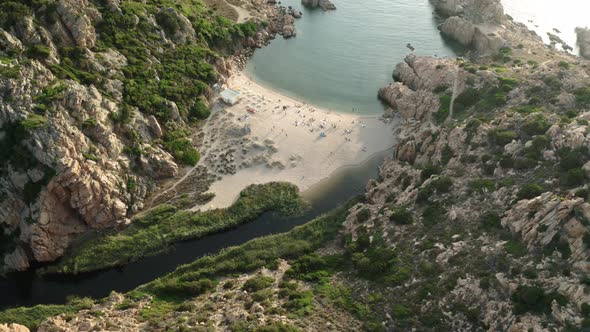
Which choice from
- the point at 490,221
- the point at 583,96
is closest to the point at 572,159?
the point at 490,221

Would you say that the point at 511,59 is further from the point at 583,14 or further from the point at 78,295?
the point at 78,295

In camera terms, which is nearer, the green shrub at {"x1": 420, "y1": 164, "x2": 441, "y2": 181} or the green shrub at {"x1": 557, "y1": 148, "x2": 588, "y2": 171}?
the green shrub at {"x1": 557, "y1": 148, "x2": 588, "y2": 171}

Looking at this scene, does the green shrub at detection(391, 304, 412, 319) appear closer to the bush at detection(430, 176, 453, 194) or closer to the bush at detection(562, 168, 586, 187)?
the bush at detection(430, 176, 453, 194)

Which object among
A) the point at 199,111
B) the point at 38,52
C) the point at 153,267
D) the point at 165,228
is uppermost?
the point at 38,52

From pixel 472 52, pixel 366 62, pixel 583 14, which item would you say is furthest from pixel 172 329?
pixel 583 14

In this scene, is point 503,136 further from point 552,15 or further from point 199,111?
point 552,15

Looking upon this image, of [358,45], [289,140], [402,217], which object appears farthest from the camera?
[358,45]

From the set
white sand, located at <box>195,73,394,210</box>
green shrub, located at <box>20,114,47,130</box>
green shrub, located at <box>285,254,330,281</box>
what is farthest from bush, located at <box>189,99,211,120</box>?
green shrub, located at <box>285,254,330,281</box>
